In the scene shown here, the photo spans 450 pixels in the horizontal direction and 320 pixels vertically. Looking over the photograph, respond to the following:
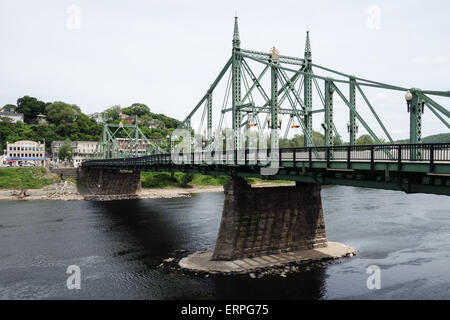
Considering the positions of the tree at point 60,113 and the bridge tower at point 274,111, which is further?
the tree at point 60,113

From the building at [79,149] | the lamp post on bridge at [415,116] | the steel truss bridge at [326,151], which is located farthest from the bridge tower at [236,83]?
the building at [79,149]

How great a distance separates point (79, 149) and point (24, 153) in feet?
73.0

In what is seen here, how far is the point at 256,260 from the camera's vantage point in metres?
29.6

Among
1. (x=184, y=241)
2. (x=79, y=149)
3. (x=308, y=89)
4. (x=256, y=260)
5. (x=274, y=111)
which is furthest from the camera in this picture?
(x=79, y=149)

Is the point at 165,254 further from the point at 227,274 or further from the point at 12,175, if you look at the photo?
the point at 12,175

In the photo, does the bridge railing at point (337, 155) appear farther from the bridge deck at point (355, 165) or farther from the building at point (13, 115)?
the building at point (13, 115)

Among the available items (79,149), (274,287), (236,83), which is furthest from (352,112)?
(79,149)

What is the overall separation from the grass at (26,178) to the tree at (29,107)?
90.3 metres

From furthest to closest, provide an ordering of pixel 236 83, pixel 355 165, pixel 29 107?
pixel 29 107
pixel 236 83
pixel 355 165

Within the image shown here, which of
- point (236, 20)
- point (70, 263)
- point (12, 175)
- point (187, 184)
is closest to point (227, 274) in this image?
point (70, 263)

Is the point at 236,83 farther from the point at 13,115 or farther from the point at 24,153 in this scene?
the point at 13,115

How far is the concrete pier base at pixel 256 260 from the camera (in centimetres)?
2788

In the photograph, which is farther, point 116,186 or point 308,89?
point 116,186

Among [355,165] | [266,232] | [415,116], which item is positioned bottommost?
[266,232]
